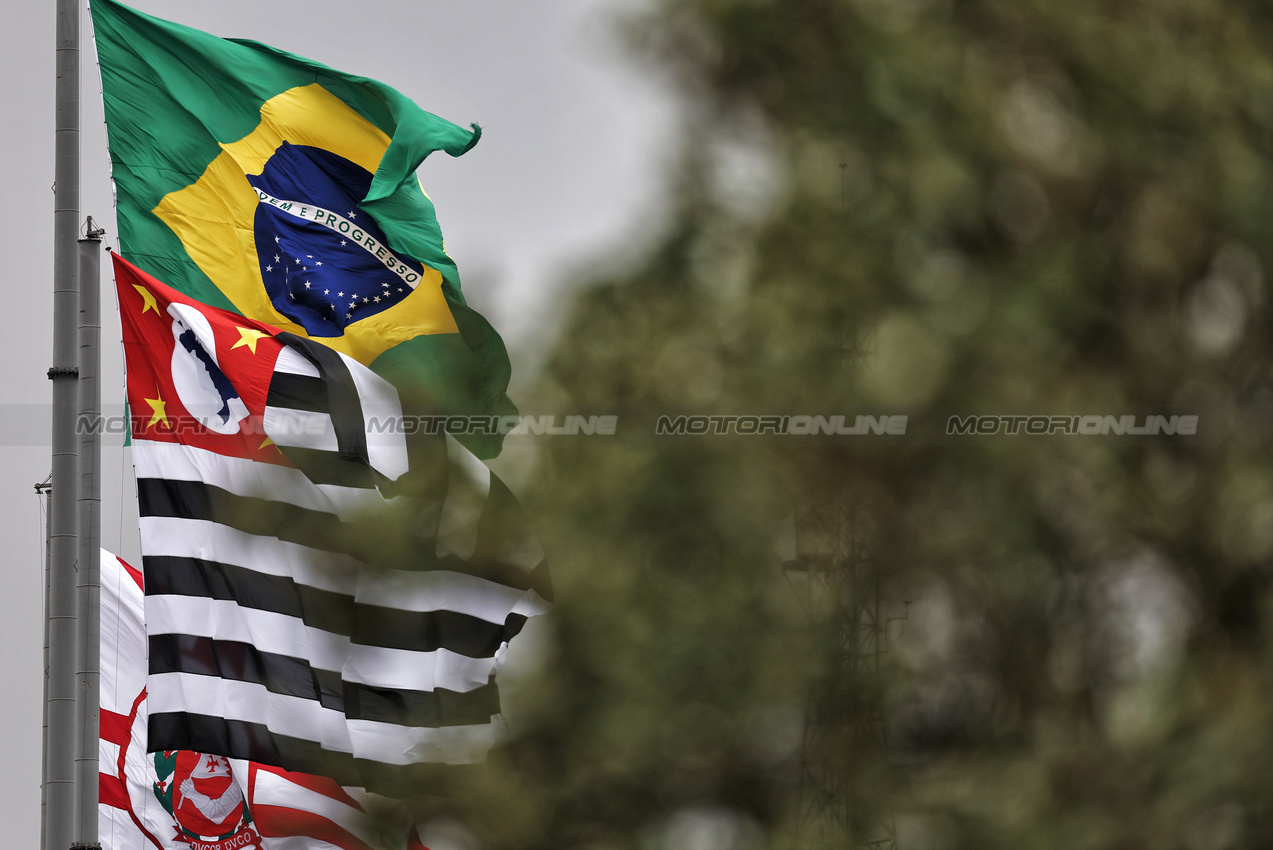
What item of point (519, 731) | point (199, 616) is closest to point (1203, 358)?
point (519, 731)

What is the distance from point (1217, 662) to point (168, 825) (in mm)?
13291

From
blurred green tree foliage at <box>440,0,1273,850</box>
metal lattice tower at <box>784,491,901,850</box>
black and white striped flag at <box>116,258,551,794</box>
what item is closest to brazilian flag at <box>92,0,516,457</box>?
black and white striped flag at <box>116,258,551,794</box>

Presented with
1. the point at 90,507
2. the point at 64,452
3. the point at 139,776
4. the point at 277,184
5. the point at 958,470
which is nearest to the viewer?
the point at 958,470

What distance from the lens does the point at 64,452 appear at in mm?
7793

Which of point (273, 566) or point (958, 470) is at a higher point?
point (273, 566)

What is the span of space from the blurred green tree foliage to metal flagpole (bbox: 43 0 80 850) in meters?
5.44

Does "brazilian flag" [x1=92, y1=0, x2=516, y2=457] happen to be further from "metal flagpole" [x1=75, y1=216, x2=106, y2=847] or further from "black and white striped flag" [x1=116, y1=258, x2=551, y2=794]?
"black and white striped flag" [x1=116, y1=258, x2=551, y2=794]

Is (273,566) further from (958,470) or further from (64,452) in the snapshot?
(958,470)

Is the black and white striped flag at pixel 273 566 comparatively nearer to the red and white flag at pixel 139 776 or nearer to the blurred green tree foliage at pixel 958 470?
the blurred green tree foliage at pixel 958 470

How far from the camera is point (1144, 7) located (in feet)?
9.59

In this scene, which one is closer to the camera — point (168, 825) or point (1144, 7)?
point (1144, 7)

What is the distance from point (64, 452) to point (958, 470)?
626 cm

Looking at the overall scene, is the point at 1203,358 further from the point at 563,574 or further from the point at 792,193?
the point at 563,574

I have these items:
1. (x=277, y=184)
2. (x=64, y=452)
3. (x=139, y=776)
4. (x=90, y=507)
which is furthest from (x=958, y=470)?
(x=139, y=776)
